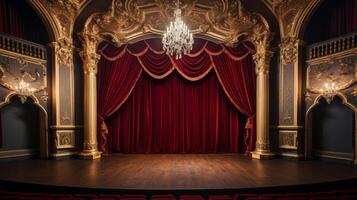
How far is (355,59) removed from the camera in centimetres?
573

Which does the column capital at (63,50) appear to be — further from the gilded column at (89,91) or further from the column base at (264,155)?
the column base at (264,155)

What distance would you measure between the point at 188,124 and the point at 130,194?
14.3 feet

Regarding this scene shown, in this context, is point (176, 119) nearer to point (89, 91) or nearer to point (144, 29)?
point (89, 91)

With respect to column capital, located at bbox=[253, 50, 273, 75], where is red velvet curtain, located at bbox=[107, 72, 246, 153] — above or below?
below

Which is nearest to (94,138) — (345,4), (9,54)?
(9,54)

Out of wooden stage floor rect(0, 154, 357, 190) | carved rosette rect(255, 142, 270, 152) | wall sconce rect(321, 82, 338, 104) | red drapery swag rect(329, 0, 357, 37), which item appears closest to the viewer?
wooden stage floor rect(0, 154, 357, 190)

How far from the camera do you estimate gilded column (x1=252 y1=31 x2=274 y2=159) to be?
6938 mm

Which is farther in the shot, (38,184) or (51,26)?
(51,26)

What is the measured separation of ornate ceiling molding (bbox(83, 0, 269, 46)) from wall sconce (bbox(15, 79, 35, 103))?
2.24m

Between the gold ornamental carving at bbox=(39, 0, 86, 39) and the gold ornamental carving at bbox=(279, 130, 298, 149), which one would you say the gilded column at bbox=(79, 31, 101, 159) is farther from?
the gold ornamental carving at bbox=(279, 130, 298, 149)

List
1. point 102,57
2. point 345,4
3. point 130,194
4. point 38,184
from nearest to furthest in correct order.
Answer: point 130,194, point 38,184, point 345,4, point 102,57

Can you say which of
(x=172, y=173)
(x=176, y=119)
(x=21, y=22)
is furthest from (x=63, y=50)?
(x=172, y=173)

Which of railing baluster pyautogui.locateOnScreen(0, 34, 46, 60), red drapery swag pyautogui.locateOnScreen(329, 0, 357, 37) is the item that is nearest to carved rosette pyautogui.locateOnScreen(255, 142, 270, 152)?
red drapery swag pyautogui.locateOnScreen(329, 0, 357, 37)

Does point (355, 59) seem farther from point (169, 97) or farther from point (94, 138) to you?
point (94, 138)
